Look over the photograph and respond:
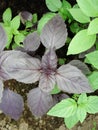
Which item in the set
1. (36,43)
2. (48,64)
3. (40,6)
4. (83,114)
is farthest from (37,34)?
(40,6)

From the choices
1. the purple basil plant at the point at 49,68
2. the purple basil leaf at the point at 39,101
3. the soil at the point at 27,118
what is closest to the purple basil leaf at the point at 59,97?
the purple basil leaf at the point at 39,101

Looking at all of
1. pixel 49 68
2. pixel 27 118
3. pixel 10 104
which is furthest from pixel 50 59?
pixel 27 118

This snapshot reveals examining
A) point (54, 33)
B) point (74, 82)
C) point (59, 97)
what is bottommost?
point (59, 97)

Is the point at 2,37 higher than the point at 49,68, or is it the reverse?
the point at 2,37

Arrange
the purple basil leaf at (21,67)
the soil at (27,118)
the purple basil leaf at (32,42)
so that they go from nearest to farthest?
the purple basil leaf at (21,67) < the purple basil leaf at (32,42) < the soil at (27,118)

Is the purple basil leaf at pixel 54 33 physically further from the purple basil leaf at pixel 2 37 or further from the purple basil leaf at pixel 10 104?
the purple basil leaf at pixel 10 104

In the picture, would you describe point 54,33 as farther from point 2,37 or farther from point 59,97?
point 59,97

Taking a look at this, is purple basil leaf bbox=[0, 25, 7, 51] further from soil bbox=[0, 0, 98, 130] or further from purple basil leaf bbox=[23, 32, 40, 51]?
soil bbox=[0, 0, 98, 130]
